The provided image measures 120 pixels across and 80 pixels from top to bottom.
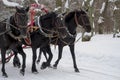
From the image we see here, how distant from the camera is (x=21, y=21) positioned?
715 cm

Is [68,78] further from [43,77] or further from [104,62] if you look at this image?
[104,62]

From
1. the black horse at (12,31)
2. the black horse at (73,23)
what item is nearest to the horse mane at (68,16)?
the black horse at (73,23)

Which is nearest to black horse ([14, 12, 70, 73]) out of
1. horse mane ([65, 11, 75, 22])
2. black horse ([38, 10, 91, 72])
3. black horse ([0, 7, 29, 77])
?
black horse ([38, 10, 91, 72])

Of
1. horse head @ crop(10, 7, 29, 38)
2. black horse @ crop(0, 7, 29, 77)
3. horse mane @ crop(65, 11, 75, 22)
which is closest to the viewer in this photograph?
horse head @ crop(10, 7, 29, 38)

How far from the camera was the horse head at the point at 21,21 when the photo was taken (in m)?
7.05

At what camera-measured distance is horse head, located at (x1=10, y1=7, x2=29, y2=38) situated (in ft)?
23.1

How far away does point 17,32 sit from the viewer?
7547 mm

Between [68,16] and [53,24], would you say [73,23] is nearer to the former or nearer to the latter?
[68,16]

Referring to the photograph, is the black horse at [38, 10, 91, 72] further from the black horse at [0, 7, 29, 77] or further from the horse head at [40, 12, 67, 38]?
the black horse at [0, 7, 29, 77]

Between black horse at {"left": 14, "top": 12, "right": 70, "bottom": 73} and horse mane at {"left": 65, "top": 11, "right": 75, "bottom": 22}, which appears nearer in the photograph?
black horse at {"left": 14, "top": 12, "right": 70, "bottom": 73}

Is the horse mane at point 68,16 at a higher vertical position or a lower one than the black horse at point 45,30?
higher

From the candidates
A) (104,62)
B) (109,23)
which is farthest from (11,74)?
(109,23)

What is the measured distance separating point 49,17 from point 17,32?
3.81ft

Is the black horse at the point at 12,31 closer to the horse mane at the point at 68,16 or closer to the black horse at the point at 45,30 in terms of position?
the black horse at the point at 45,30
